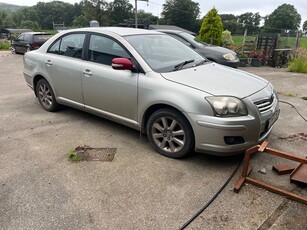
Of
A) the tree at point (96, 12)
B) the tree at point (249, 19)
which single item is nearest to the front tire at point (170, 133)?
the tree at point (96, 12)

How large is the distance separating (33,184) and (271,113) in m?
2.79

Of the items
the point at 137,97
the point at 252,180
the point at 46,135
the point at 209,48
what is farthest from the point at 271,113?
the point at 209,48

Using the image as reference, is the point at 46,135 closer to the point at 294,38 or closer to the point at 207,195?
the point at 207,195

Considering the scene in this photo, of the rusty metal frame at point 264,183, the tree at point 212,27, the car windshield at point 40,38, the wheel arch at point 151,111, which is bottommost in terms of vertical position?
the rusty metal frame at point 264,183

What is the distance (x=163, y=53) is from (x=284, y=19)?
69.5 meters

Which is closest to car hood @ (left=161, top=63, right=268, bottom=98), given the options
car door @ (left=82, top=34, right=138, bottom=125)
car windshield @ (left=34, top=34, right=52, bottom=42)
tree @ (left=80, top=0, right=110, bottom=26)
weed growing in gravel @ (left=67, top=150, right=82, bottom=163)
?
car door @ (left=82, top=34, right=138, bottom=125)

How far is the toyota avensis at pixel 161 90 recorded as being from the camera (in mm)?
2979

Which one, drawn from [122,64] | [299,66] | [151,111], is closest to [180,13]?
[299,66]

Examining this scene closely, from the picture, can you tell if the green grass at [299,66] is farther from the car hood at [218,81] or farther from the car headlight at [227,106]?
the car headlight at [227,106]

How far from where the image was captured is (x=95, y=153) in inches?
141

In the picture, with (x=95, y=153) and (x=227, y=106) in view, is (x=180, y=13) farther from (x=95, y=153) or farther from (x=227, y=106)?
(x=227, y=106)

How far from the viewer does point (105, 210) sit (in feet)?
8.17

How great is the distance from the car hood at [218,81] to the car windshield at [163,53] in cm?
18

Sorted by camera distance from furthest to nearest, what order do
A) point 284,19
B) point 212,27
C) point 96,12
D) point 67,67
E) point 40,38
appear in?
point 284,19
point 96,12
point 40,38
point 212,27
point 67,67
